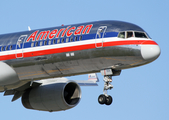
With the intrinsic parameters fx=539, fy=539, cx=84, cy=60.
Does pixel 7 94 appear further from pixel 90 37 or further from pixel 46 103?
pixel 90 37

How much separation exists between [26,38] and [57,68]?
4.42 meters

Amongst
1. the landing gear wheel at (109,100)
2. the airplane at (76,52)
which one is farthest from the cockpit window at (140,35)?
the landing gear wheel at (109,100)

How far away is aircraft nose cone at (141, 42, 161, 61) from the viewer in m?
40.6

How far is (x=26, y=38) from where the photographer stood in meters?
46.7

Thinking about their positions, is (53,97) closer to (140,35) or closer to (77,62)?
(77,62)

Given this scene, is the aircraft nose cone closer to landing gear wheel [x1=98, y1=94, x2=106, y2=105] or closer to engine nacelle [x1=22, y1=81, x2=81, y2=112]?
landing gear wheel [x1=98, y1=94, x2=106, y2=105]

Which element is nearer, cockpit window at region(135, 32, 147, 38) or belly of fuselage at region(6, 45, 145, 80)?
belly of fuselage at region(6, 45, 145, 80)

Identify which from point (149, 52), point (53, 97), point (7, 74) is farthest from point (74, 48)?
point (53, 97)

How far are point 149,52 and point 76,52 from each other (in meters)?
5.96

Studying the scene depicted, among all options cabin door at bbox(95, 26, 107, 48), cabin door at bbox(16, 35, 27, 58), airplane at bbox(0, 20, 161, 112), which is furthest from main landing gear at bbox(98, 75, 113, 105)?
cabin door at bbox(16, 35, 27, 58)

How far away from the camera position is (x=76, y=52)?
4284 centimetres

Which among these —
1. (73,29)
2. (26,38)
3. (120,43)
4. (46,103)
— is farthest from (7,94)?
(120,43)

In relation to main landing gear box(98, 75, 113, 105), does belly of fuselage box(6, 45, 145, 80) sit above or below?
above

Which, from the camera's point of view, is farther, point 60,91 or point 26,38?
point 60,91
